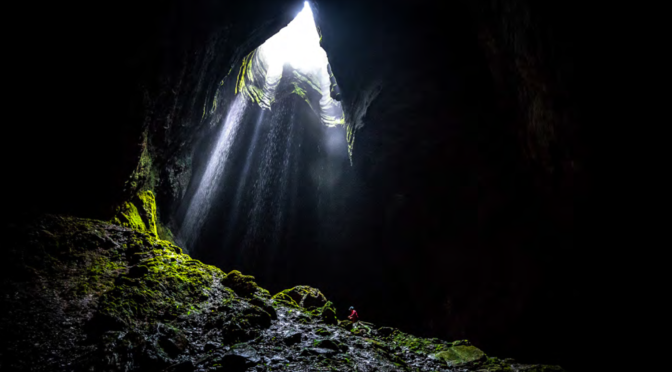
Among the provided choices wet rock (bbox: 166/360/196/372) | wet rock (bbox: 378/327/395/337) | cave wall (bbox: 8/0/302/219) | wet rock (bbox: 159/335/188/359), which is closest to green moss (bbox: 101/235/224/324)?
wet rock (bbox: 159/335/188/359)

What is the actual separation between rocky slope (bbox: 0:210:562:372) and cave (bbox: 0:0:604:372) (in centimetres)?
4

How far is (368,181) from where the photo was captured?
41.6 feet

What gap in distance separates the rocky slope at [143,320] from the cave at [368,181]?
0.12ft

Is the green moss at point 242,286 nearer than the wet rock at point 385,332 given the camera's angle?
Yes

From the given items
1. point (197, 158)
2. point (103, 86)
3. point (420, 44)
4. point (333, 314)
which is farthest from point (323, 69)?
point (333, 314)

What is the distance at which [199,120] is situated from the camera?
12.9 meters

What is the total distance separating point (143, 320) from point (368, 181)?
32.1 feet

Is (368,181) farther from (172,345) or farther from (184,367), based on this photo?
(184,367)

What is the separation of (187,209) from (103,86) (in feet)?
43.7

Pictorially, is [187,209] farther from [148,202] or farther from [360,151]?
[360,151]

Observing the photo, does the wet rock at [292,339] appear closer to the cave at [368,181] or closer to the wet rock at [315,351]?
the cave at [368,181]

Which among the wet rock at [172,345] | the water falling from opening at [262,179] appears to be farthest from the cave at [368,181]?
the water falling from opening at [262,179]

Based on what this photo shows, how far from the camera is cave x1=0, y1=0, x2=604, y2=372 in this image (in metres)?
4.30

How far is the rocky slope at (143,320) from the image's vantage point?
3.43 metres
